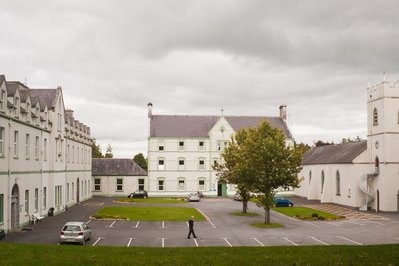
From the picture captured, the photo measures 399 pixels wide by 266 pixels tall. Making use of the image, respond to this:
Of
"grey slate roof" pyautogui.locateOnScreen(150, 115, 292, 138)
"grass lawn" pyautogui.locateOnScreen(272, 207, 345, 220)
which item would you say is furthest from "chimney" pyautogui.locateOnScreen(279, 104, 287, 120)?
"grass lawn" pyautogui.locateOnScreen(272, 207, 345, 220)

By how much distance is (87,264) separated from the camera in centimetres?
1888

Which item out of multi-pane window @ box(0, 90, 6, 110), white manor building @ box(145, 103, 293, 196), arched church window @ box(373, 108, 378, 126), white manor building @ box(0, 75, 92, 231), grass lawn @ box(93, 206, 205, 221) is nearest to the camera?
multi-pane window @ box(0, 90, 6, 110)

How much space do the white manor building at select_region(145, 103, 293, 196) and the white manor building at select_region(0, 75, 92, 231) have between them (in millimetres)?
19507

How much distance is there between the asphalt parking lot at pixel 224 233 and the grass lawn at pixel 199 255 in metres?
6.88

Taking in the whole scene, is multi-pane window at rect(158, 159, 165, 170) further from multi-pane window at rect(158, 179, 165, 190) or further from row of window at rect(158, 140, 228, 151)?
multi-pane window at rect(158, 179, 165, 190)

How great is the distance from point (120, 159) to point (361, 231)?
52004mm

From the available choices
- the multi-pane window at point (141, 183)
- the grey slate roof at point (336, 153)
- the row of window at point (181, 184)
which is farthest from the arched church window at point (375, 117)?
the multi-pane window at point (141, 183)

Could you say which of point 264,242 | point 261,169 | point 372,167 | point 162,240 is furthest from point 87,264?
point 372,167

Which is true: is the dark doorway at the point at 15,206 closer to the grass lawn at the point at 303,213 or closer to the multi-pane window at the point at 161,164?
the grass lawn at the point at 303,213

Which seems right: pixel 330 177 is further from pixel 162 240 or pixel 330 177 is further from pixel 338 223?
pixel 162 240

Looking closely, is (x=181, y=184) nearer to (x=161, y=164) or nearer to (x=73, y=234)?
(x=161, y=164)

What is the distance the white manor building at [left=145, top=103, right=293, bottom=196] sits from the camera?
7900 cm

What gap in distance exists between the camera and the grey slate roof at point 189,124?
8019 cm

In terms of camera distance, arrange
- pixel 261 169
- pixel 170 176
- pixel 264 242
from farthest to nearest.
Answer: pixel 170 176, pixel 261 169, pixel 264 242
